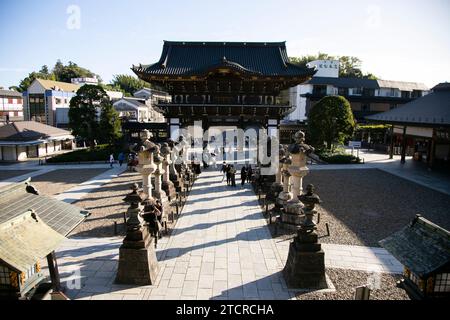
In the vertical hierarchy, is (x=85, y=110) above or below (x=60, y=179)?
above

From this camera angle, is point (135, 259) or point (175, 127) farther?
point (175, 127)

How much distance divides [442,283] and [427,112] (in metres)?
27.9

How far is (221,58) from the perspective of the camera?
2798 cm

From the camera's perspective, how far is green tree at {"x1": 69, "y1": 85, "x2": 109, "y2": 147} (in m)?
35.2

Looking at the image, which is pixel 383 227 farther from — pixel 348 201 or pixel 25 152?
pixel 25 152

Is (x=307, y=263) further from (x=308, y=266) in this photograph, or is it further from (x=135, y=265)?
(x=135, y=265)

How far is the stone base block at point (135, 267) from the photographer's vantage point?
9.50m

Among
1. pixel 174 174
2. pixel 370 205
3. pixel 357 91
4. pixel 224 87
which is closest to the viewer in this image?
pixel 370 205

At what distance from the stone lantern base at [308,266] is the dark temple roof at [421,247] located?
93.3 inches

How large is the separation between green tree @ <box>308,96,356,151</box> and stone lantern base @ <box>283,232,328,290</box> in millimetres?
27542

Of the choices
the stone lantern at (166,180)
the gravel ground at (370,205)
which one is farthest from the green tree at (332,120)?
the stone lantern at (166,180)

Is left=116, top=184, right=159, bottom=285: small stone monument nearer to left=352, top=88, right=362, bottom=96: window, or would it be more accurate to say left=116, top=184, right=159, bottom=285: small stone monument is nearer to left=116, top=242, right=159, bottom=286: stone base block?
left=116, top=242, right=159, bottom=286: stone base block

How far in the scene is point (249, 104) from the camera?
27.9 m

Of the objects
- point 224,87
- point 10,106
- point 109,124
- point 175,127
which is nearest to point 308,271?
point 224,87
